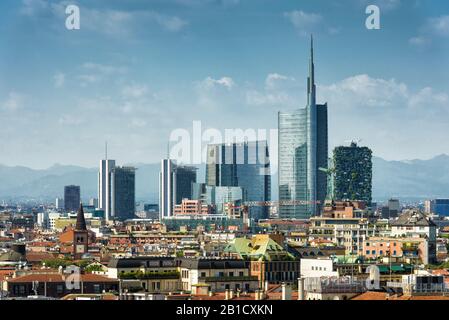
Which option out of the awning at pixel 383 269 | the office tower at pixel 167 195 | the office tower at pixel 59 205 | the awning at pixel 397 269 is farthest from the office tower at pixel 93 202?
the awning at pixel 383 269

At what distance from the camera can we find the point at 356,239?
228 ft

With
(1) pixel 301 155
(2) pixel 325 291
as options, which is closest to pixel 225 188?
(1) pixel 301 155

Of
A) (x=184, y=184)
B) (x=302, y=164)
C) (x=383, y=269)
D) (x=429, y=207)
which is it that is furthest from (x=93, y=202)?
(x=383, y=269)

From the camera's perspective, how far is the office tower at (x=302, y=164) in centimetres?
12134

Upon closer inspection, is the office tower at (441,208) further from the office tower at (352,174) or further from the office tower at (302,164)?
the office tower at (302,164)

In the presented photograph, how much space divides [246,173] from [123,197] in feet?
78.0

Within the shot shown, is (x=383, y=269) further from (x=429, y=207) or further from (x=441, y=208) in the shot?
(x=441, y=208)

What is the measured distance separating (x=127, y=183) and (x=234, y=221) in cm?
1536

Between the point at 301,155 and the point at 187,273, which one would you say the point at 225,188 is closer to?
the point at 301,155

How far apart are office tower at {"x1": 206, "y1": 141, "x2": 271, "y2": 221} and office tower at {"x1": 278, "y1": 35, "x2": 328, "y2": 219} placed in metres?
3.19

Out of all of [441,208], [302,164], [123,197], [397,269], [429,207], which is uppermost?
[302,164]

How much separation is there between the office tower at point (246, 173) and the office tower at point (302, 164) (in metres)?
3.19

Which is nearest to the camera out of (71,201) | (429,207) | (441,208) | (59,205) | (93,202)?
(429,207)

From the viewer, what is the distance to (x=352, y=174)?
126 meters
